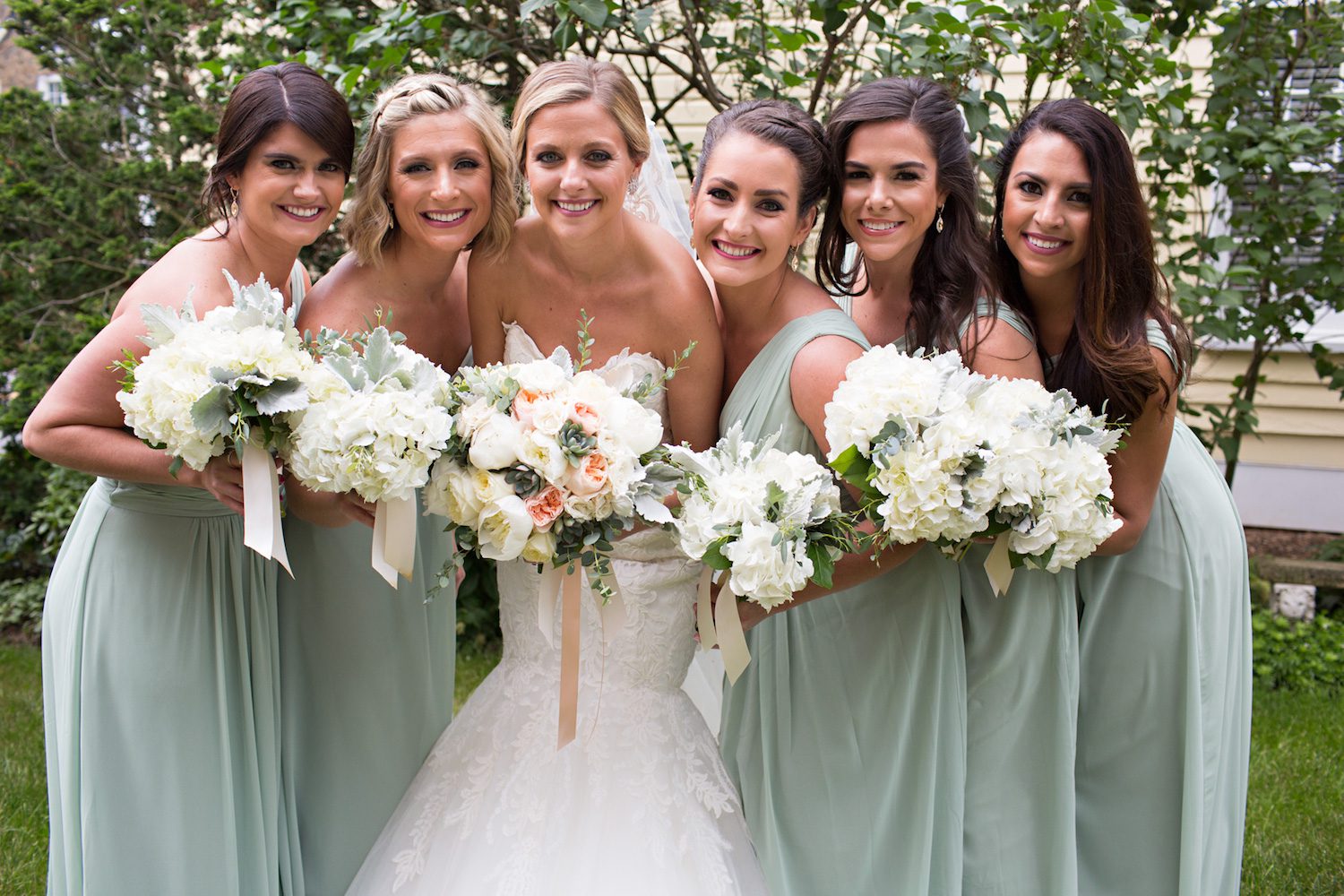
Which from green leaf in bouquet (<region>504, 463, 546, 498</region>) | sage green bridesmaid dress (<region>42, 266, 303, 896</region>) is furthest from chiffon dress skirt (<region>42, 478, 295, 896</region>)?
green leaf in bouquet (<region>504, 463, 546, 498</region>)

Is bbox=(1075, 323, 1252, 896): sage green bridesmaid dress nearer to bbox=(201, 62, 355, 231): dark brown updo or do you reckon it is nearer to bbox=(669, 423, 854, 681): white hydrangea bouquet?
bbox=(669, 423, 854, 681): white hydrangea bouquet

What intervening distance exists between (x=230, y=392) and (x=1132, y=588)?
234 cm

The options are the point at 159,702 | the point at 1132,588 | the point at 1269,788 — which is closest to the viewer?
the point at 159,702

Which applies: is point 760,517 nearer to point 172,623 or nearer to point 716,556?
point 716,556

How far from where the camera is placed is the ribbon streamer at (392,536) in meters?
2.56

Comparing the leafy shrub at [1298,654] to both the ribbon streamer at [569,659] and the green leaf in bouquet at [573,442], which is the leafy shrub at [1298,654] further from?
the green leaf in bouquet at [573,442]

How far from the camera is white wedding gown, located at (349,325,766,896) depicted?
2791 millimetres

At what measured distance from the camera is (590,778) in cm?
292

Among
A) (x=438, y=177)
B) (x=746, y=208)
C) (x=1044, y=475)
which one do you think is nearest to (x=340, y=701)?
(x=438, y=177)

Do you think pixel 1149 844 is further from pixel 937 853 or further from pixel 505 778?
pixel 505 778

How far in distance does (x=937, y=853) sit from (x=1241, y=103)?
4.41 m

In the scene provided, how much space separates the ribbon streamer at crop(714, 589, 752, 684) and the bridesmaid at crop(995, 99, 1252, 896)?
1.03 meters

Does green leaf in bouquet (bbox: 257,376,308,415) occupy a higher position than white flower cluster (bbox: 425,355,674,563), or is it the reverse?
green leaf in bouquet (bbox: 257,376,308,415)

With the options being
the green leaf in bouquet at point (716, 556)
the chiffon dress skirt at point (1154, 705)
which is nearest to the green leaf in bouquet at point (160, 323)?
the green leaf in bouquet at point (716, 556)
